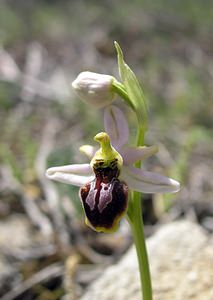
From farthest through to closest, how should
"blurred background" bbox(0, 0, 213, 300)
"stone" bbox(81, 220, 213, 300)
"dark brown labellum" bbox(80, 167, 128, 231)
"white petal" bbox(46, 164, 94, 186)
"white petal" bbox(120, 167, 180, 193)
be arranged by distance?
"blurred background" bbox(0, 0, 213, 300) → "stone" bbox(81, 220, 213, 300) → "white petal" bbox(46, 164, 94, 186) → "white petal" bbox(120, 167, 180, 193) → "dark brown labellum" bbox(80, 167, 128, 231)

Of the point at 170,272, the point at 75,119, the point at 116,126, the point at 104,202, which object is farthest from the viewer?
the point at 75,119

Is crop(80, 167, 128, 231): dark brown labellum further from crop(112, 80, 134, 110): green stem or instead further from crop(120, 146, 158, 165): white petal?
crop(112, 80, 134, 110): green stem

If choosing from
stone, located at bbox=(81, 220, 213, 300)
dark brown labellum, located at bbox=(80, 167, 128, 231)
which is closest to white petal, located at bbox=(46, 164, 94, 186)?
dark brown labellum, located at bbox=(80, 167, 128, 231)

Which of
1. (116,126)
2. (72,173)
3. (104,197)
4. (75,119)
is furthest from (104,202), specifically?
(75,119)

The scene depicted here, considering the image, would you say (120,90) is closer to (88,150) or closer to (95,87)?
(95,87)

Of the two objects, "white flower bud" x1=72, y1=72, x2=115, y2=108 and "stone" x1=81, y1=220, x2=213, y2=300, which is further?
"stone" x1=81, y1=220, x2=213, y2=300
